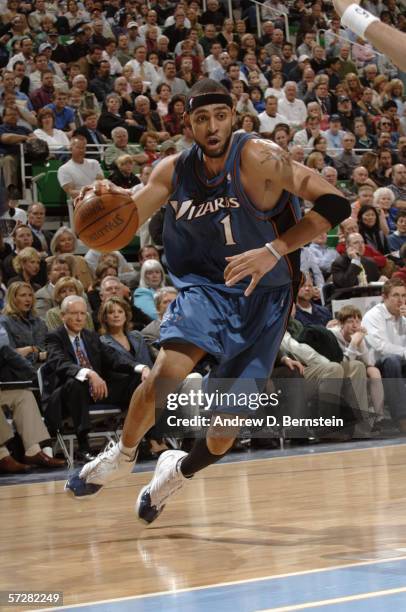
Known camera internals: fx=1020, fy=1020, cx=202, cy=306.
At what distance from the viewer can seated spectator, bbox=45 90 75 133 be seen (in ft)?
41.5

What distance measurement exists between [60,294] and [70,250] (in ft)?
4.61

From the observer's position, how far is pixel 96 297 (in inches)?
370

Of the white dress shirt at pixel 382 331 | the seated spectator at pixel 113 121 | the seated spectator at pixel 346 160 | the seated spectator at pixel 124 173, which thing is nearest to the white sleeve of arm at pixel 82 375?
the white dress shirt at pixel 382 331

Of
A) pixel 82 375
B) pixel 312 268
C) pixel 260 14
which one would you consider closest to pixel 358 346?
pixel 312 268

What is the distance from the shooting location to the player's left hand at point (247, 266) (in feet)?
13.8

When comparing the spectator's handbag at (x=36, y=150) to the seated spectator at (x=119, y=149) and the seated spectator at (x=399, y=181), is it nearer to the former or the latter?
the seated spectator at (x=119, y=149)

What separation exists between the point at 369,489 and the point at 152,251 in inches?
178

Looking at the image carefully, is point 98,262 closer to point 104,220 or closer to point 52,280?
point 52,280

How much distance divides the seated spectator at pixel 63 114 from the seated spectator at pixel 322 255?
3.46 m

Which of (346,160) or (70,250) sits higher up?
(346,160)

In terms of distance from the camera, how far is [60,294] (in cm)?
878

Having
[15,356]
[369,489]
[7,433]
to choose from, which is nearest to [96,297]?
[15,356]

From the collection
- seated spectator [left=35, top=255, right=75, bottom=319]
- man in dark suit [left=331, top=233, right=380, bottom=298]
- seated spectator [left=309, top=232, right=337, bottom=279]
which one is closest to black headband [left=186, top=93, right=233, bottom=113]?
seated spectator [left=35, top=255, right=75, bottom=319]

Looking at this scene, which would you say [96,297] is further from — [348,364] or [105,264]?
[348,364]
